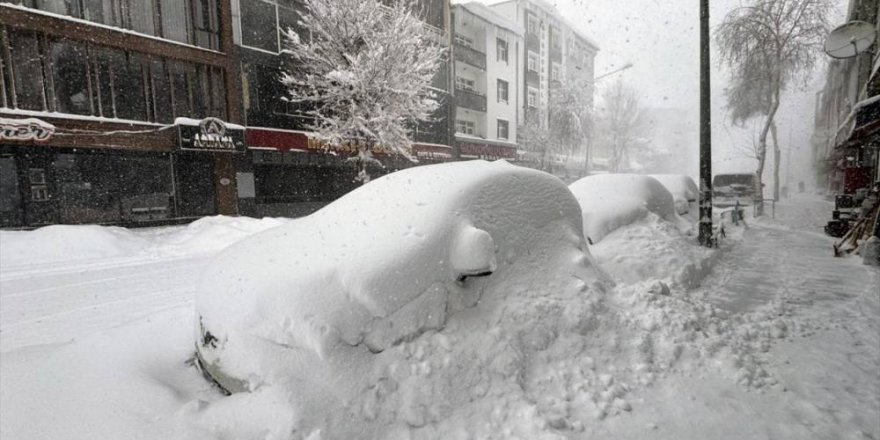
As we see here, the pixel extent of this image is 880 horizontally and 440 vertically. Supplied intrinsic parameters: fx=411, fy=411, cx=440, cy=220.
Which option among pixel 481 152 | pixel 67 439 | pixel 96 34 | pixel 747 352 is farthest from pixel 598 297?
pixel 481 152

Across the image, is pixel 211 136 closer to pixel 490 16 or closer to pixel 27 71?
pixel 27 71

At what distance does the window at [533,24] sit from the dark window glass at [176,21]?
28.8 metres

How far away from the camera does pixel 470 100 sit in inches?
1126

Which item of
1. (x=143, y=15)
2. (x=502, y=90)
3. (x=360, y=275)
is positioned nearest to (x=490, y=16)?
(x=502, y=90)

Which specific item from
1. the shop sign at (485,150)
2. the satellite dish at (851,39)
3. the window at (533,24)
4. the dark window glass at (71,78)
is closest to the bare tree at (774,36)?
the satellite dish at (851,39)

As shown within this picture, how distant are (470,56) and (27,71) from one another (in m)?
22.7

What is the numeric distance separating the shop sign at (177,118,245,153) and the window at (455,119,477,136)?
15.4 meters

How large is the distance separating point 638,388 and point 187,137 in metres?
16.0

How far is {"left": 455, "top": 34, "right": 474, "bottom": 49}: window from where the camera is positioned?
27803 millimetres

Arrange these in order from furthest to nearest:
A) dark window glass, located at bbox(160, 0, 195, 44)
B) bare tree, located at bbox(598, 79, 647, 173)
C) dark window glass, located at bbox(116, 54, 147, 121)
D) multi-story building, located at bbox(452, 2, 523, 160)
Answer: bare tree, located at bbox(598, 79, 647, 173) < multi-story building, located at bbox(452, 2, 523, 160) < dark window glass, located at bbox(160, 0, 195, 44) < dark window glass, located at bbox(116, 54, 147, 121)

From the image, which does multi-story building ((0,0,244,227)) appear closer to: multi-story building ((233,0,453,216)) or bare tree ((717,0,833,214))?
multi-story building ((233,0,453,216))

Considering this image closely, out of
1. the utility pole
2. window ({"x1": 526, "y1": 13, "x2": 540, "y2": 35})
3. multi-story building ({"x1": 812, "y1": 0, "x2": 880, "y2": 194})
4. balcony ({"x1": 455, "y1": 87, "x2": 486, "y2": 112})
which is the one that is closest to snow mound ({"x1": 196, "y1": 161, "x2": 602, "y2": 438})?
the utility pole

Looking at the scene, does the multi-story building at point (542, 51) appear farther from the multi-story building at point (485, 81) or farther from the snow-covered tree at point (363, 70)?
the snow-covered tree at point (363, 70)

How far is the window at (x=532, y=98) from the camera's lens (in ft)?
117
